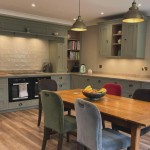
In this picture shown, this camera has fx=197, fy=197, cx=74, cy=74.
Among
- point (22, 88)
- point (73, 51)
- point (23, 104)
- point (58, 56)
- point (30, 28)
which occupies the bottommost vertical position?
point (23, 104)

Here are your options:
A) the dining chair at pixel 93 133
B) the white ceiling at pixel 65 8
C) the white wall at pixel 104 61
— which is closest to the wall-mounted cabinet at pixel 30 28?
the white ceiling at pixel 65 8

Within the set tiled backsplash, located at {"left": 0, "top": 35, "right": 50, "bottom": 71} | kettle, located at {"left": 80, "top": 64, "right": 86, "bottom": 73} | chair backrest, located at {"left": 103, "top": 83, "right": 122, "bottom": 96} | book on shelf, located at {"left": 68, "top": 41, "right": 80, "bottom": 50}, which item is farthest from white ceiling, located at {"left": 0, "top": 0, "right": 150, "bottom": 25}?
chair backrest, located at {"left": 103, "top": 83, "right": 122, "bottom": 96}

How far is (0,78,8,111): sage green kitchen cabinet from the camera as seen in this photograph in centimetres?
471

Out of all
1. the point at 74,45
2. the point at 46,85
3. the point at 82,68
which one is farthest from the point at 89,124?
the point at 74,45

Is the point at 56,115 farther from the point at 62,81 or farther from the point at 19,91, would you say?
the point at 62,81

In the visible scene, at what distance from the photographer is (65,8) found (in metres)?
4.61

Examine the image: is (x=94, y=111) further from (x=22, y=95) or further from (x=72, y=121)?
(x=22, y=95)

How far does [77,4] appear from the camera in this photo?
424 centimetres

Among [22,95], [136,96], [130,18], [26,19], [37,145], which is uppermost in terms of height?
[26,19]

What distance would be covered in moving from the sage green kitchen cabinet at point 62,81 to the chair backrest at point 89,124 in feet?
11.8

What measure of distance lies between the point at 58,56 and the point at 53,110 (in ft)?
12.0

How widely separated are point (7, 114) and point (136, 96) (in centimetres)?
315

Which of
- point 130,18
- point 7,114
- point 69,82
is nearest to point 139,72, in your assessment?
point 69,82

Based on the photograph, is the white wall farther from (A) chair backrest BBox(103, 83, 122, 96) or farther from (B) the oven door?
(B) the oven door
